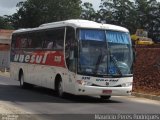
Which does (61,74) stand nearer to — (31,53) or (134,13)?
(31,53)

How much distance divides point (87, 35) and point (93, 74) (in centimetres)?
162

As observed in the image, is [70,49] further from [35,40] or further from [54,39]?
[35,40]

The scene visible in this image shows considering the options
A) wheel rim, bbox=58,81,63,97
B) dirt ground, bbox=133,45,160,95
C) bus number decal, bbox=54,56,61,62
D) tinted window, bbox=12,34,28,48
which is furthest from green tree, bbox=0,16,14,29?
wheel rim, bbox=58,81,63,97

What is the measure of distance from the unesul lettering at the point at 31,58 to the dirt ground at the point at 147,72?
5152 millimetres

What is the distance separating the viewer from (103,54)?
19.1 metres

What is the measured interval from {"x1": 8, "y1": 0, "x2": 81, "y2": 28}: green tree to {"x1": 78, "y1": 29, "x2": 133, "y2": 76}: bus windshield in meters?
74.4

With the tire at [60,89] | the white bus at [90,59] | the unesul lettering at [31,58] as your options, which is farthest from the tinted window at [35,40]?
the tire at [60,89]

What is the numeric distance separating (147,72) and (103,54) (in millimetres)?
10965

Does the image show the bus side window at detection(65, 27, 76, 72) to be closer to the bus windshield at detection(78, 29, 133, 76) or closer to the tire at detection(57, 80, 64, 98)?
the bus windshield at detection(78, 29, 133, 76)

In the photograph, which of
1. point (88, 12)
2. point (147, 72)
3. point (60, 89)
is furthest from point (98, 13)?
point (60, 89)

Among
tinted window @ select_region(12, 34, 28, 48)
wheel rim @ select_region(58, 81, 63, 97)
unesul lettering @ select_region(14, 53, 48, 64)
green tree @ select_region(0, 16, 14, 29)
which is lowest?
wheel rim @ select_region(58, 81, 63, 97)

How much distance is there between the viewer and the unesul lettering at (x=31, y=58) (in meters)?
22.9

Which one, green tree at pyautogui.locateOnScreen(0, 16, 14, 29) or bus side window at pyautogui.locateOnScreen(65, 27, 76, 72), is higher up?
green tree at pyautogui.locateOnScreen(0, 16, 14, 29)

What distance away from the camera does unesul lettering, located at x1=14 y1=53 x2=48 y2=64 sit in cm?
2291
